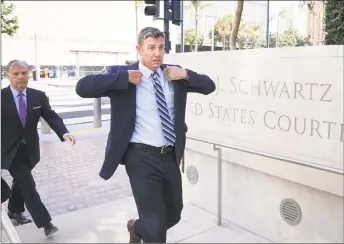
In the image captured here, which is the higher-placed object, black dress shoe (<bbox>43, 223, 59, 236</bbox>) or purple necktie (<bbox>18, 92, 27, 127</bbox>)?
purple necktie (<bbox>18, 92, 27, 127</bbox>)

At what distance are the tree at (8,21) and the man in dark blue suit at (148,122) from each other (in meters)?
7.05

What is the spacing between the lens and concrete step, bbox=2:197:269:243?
2377 mm

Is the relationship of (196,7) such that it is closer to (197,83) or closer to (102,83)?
(197,83)

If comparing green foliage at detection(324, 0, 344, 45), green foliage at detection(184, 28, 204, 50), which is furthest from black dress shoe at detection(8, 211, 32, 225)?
green foliage at detection(184, 28, 204, 50)

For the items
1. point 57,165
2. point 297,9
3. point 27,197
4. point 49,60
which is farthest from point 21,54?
point 27,197

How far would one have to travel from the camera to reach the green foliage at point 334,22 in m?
6.14

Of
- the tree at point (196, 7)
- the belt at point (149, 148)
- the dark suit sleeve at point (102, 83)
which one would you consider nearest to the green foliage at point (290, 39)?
the tree at point (196, 7)

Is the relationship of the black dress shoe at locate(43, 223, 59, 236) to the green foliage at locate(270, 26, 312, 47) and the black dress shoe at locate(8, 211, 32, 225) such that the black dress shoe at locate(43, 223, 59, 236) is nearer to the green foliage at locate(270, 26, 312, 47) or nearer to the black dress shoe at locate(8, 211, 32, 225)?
the black dress shoe at locate(8, 211, 32, 225)

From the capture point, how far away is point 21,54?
1212 inches

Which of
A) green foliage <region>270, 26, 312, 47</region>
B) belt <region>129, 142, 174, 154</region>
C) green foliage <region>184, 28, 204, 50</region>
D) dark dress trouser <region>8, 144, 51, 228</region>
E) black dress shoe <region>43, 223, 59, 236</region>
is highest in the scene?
green foliage <region>184, 28, 204, 50</region>

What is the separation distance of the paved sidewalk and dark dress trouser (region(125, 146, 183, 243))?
2.11m

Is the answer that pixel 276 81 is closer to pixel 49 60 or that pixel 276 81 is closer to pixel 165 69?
pixel 165 69

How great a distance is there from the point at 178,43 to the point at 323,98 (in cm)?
682

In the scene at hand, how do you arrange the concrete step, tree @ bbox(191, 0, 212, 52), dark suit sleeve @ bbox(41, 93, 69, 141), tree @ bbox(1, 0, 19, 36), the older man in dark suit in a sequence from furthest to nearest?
tree @ bbox(191, 0, 212, 52) → tree @ bbox(1, 0, 19, 36) → dark suit sleeve @ bbox(41, 93, 69, 141) → the older man in dark suit → the concrete step
